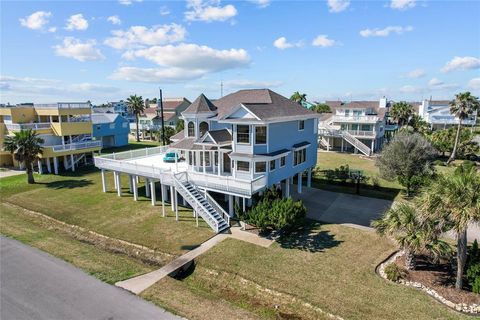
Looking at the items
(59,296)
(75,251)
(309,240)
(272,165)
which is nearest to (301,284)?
(309,240)

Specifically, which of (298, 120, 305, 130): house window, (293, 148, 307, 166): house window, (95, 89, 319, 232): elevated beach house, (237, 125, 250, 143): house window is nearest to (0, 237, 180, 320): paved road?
(95, 89, 319, 232): elevated beach house

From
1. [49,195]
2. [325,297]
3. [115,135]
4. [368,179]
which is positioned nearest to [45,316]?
[325,297]

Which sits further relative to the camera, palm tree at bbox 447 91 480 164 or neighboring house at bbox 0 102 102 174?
palm tree at bbox 447 91 480 164

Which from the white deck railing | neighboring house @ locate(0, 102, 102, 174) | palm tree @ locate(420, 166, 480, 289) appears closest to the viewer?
palm tree @ locate(420, 166, 480, 289)

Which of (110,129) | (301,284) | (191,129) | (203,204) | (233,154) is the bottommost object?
(301,284)

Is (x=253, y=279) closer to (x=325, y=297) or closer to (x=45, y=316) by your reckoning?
(x=325, y=297)

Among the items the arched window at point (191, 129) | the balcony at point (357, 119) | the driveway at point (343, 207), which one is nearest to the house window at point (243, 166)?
the driveway at point (343, 207)

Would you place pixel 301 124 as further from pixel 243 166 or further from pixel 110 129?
pixel 110 129

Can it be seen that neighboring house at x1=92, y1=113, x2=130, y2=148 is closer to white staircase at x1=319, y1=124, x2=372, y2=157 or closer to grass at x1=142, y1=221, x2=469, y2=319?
white staircase at x1=319, y1=124, x2=372, y2=157
